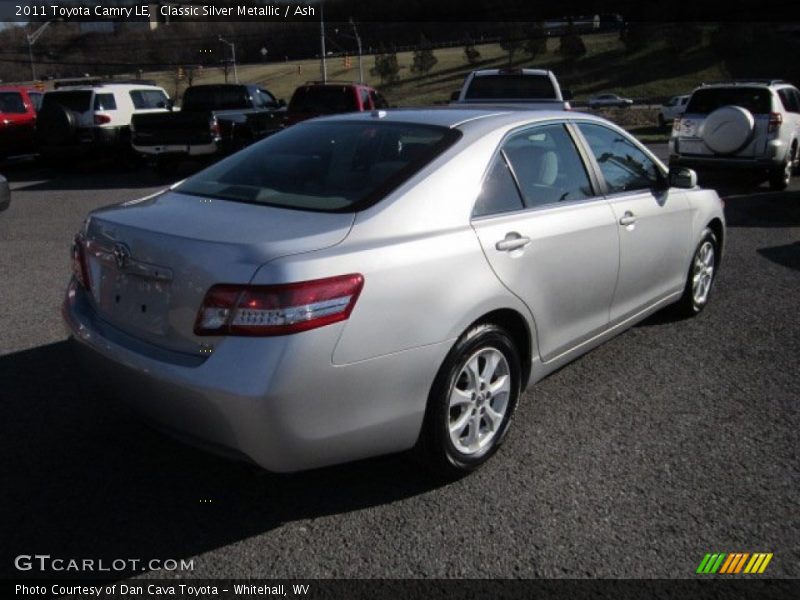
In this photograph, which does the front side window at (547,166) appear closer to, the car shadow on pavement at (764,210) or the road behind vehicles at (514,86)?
the car shadow on pavement at (764,210)

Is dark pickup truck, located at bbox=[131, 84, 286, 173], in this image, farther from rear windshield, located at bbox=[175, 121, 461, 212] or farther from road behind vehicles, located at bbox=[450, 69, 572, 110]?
rear windshield, located at bbox=[175, 121, 461, 212]

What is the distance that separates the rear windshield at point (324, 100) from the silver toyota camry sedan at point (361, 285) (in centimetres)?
1019

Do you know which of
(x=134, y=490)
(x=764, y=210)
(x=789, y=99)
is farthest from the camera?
(x=789, y=99)

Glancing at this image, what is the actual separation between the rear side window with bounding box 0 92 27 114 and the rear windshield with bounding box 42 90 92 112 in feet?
3.33

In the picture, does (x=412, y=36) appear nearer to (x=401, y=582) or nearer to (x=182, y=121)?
(x=182, y=121)

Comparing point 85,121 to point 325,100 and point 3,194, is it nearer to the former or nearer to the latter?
point 325,100

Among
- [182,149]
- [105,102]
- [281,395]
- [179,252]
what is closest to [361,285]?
[281,395]

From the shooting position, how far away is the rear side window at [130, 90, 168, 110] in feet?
54.6

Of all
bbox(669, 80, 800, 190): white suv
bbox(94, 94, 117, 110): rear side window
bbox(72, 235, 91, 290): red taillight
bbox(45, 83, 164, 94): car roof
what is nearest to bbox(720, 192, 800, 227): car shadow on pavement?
bbox(669, 80, 800, 190): white suv

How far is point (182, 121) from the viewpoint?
13547 mm

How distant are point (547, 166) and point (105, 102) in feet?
47.1

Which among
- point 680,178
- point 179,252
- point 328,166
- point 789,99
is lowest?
point 789,99

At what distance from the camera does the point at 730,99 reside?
468 inches

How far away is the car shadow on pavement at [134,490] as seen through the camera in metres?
2.74
